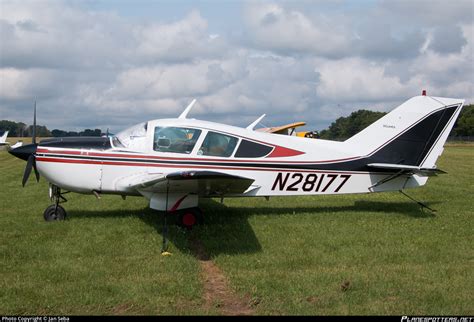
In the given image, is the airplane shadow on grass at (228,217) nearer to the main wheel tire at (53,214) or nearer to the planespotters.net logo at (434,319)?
the main wheel tire at (53,214)

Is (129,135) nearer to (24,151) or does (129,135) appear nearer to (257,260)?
(24,151)

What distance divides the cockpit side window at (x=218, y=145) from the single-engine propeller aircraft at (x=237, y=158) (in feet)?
0.06

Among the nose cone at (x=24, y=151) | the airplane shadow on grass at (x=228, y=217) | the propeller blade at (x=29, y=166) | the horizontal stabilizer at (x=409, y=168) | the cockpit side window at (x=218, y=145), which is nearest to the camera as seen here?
the airplane shadow on grass at (x=228, y=217)

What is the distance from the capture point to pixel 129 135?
8852 millimetres

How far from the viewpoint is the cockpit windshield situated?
8742 mm

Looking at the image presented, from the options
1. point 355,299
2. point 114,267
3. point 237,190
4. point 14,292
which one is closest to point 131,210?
point 237,190

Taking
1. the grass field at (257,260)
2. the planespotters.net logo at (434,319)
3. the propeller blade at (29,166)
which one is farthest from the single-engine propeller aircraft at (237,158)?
the planespotters.net logo at (434,319)

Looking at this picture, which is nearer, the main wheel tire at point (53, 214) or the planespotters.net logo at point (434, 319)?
the planespotters.net logo at point (434, 319)

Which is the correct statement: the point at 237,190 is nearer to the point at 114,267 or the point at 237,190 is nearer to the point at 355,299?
the point at 114,267

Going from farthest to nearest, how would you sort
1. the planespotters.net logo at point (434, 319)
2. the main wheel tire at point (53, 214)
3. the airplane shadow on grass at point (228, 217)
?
the main wheel tire at point (53, 214), the airplane shadow on grass at point (228, 217), the planespotters.net logo at point (434, 319)

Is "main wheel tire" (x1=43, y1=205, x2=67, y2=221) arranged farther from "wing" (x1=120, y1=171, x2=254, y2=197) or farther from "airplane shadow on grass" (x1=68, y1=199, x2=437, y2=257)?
"wing" (x1=120, y1=171, x2=254, y2=197)

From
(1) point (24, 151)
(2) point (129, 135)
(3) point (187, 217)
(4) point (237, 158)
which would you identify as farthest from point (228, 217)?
(1) point (24, 151)

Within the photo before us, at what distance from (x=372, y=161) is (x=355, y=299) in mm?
5110

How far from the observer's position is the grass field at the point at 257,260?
195 inches
